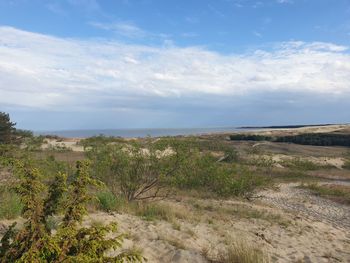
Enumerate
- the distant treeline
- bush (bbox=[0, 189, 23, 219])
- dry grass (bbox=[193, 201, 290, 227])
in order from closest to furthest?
bush (bbox=[0, 189, 23, 219]), dry grass (bbox=[193, 201, 290, 227]), the distant treeline

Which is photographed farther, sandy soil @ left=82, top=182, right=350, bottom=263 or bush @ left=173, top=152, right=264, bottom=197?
bush @ left=173, top=152, right=264, bottom=197

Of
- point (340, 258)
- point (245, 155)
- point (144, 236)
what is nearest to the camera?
point (144, 236)

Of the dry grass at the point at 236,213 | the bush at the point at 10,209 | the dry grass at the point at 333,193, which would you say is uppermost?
the bush at the point at 10,209

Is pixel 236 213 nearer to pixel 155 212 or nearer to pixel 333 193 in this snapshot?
pixel 155 212

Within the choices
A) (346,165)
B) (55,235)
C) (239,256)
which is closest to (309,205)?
(239,256)

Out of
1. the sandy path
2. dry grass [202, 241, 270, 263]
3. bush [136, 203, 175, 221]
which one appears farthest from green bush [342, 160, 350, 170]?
dry grass [202, 241, 270, 263]

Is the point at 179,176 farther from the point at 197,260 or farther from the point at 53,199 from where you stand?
the point at 53,199

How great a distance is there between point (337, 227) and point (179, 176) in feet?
21.8

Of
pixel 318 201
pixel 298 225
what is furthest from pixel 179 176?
pixel 318 201

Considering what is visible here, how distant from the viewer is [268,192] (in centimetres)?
2688

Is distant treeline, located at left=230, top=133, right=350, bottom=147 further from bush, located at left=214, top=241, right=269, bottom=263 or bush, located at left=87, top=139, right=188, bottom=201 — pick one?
bush, located at left=214, top=241, right=269, bottom=263

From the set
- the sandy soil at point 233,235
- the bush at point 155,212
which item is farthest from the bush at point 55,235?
the bush at point 155,212

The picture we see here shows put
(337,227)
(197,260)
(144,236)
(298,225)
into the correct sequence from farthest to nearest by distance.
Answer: (337,227)
(298,225)
(144,236)
(197,260)

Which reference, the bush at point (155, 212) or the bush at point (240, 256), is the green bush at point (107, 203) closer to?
the bush at point (155, 212)
